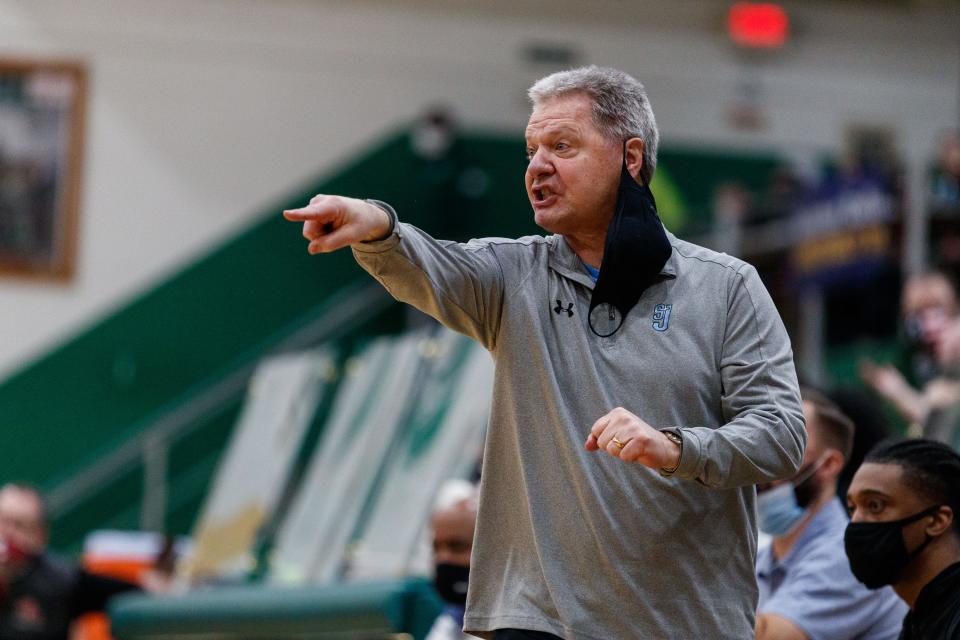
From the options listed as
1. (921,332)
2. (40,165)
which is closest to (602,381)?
(921,332)

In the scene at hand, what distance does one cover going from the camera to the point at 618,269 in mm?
2652

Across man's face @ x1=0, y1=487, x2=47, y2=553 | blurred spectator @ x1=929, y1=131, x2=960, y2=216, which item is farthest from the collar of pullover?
blurred spectator @ x1=929, y1=131, x2=960, y2=216

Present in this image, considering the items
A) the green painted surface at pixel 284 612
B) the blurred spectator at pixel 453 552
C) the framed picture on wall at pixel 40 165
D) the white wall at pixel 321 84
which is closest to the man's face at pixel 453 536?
the blurred spectator at pixel 453 552

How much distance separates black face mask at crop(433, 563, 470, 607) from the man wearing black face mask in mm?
1322

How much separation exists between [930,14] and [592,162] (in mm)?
11011

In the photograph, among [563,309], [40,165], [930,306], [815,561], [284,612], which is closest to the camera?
[563,309]

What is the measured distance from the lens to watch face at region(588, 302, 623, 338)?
8.64ft

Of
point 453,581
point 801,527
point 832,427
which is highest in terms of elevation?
point 832,427

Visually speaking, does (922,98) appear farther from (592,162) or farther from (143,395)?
(592,162)

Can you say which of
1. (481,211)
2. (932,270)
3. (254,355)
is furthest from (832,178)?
(254,355)

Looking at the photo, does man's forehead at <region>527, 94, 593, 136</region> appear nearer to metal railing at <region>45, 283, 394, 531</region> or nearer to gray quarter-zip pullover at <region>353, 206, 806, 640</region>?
gray quarter-zip pullover at <region>353, 206, 806, 640</region>

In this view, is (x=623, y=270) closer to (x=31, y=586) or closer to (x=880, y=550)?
(x=880, y=550)

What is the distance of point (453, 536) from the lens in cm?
430

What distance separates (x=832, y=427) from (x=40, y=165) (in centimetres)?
932
